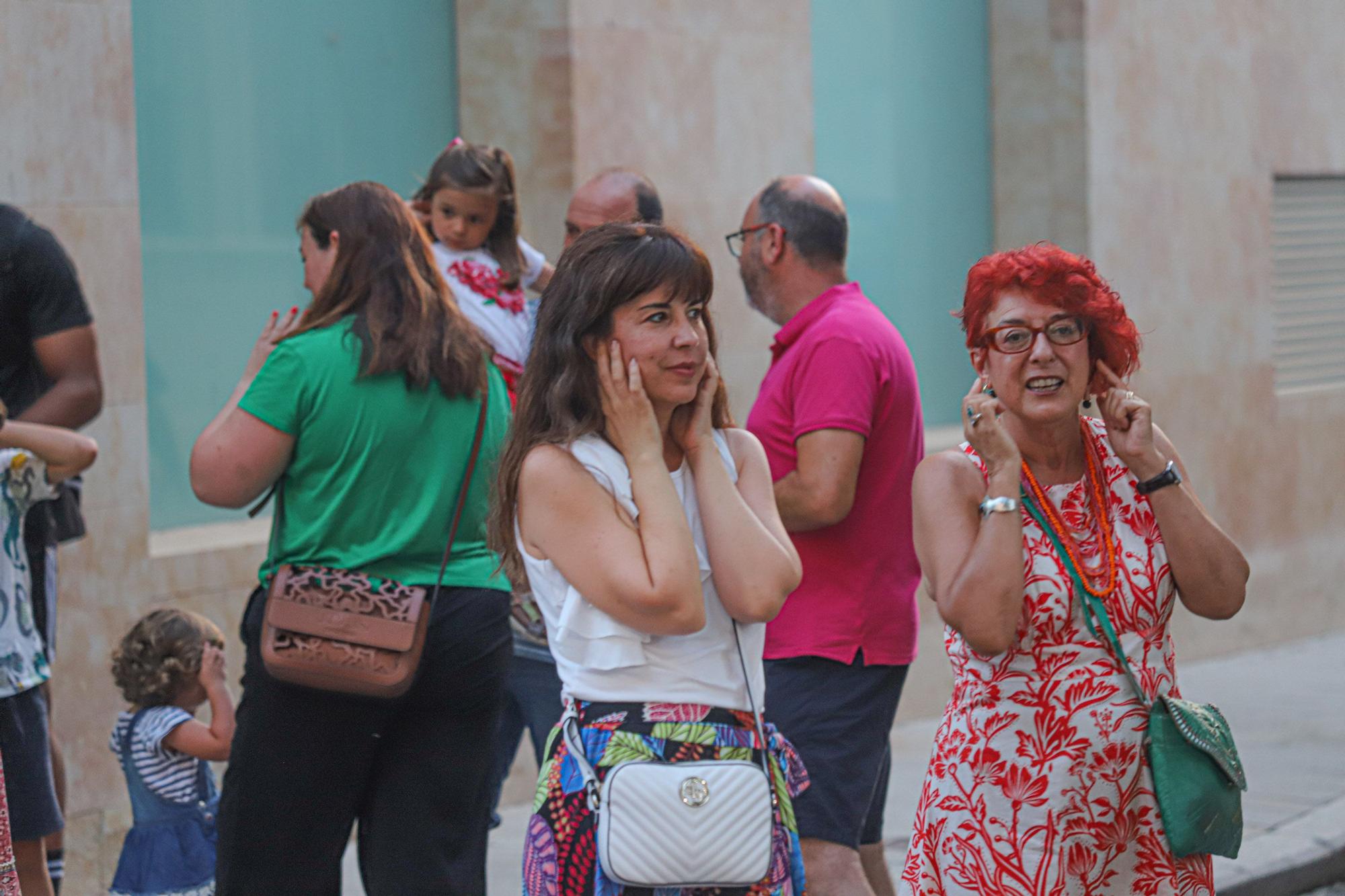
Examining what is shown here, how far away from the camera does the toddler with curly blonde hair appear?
185 inches

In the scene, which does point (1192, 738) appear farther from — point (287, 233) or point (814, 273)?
point (287, 233)

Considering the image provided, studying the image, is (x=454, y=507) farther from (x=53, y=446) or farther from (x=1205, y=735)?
(x=1205, y=735)

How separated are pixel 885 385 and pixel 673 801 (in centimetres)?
186

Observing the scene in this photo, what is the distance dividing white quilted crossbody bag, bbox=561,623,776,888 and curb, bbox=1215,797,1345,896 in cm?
328

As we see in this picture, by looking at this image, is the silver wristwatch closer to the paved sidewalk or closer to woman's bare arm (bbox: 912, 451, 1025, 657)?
woman's bare arm (bbox: 912, 451, 1025, 657)

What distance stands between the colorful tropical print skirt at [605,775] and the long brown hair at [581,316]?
468 millimetres

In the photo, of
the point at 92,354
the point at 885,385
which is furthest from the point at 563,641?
the point at 92,354

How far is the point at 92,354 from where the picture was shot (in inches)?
191

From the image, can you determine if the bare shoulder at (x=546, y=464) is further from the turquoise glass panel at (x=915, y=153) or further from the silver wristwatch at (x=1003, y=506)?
the turquoise glass panel at (x=915, y=153)

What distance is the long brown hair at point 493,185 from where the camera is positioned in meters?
5.12

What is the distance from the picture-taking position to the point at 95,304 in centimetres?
604

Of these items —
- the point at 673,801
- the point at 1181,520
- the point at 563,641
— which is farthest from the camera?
the point at 1181,520

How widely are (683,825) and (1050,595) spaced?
89cm

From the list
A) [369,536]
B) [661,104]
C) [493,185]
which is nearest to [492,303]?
[493,185]
